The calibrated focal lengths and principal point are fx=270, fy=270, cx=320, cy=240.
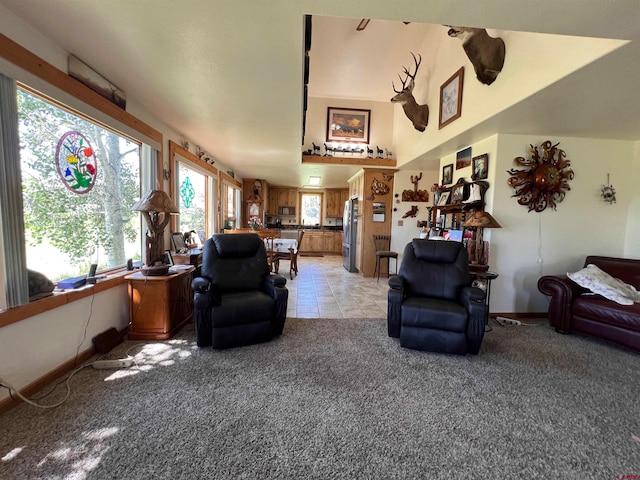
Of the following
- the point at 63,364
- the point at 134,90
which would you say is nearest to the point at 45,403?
the point at 63,364

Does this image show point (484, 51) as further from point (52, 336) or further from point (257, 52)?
point (52, 336)

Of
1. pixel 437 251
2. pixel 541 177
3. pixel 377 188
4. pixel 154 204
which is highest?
pixel 377 188

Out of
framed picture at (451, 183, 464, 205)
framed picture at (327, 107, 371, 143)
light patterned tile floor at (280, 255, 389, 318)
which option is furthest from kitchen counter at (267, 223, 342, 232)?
framed picture at (451, 183, 464, 205)

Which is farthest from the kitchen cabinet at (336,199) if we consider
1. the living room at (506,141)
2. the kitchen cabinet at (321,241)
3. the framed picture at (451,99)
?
the framed picture at (451,99)

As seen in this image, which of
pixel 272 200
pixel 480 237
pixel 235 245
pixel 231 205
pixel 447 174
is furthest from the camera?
pixel 272 200

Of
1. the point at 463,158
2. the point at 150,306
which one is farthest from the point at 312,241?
the point at 150,306

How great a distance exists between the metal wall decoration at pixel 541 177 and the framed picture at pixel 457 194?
1.91 feet

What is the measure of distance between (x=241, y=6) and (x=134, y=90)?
1664 mm

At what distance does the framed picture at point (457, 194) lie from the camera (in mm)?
3781

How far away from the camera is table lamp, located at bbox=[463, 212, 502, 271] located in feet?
10.2

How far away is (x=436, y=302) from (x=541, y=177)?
86.2 inches

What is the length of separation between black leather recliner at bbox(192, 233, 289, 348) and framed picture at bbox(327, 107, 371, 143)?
3839mm

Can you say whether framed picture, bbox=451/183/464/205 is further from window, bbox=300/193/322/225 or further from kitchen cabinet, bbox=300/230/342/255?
window, bbox=300/193/322/225

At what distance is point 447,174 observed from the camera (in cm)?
432
